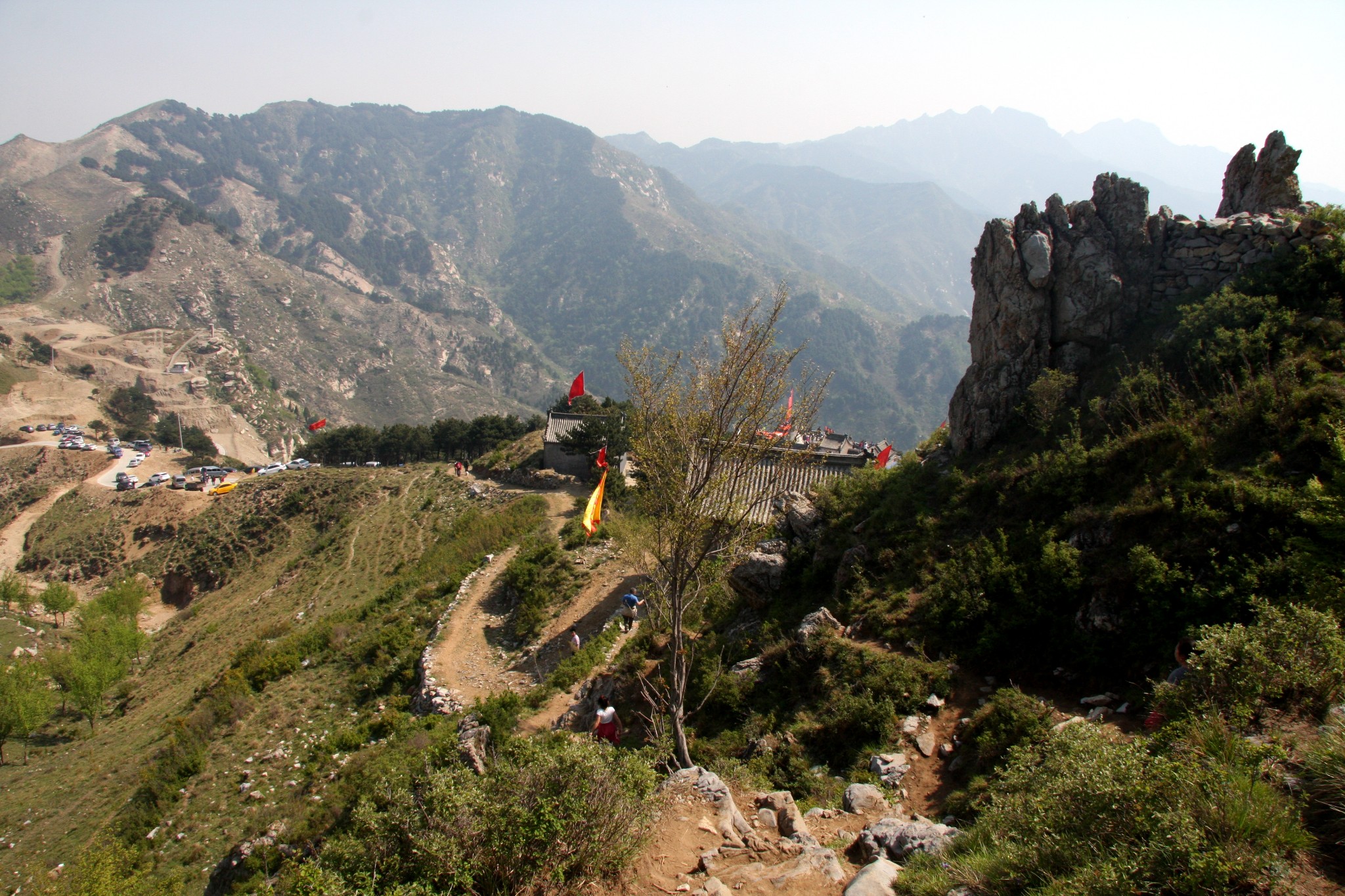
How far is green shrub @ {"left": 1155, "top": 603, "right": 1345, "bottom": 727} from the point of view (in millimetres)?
5332

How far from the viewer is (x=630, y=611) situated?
17406 millimetres

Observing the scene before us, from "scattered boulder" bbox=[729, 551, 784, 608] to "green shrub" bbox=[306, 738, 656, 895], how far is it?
Result: 8.40 m

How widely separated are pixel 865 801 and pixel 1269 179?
628 inches

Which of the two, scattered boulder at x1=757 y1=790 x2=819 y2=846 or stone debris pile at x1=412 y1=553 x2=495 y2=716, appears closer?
scattered boulder at x1=757 y1=790 x2=819 y2=846

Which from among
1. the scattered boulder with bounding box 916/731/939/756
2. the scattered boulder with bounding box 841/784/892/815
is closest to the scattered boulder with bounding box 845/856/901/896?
the scattered boulder with bounding box 841/784/892/815

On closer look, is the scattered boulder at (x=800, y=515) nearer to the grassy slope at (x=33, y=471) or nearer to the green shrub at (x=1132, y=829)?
the green shrub at (x=1132, y=829)

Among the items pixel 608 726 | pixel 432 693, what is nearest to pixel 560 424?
pixel 432 693

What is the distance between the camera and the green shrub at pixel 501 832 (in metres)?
4.98

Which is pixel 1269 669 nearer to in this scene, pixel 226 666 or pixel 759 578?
pixel 759 578

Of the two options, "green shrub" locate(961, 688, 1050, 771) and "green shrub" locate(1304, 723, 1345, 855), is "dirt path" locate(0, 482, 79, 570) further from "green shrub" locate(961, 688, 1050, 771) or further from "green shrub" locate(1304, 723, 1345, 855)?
"green shrub" locate(1304, 723, 1345, 855)

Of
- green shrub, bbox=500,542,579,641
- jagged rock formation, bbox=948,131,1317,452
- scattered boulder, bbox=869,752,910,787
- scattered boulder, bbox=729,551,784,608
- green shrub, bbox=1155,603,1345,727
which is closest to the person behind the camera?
green shrub, bbox=1155,603,1345,727

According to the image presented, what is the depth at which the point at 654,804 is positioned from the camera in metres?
6.62

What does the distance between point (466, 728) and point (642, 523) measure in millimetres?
7158

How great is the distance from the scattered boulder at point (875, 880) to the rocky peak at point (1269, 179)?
15.3m
